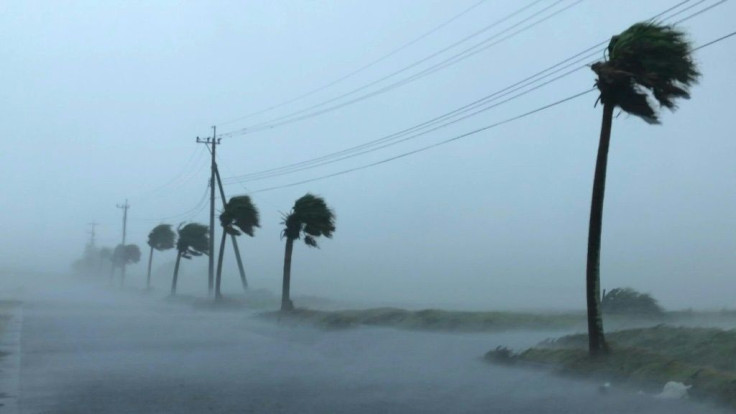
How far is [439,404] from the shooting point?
1456 cm

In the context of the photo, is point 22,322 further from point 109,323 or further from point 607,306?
point 607,306

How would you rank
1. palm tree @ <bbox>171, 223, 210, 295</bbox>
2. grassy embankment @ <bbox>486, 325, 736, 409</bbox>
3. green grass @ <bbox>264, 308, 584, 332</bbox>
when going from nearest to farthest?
grassy embankment @ <bbox>486, 325, 736, 409</bbox>
green grass @ <bbox>264, 308, 584, 332</bbox>
palm tree @ <bbox>171, 223, 210, 295</bbox>

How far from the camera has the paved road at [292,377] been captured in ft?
46.8

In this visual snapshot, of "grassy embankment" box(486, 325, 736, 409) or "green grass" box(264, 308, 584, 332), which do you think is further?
"green grass" box(264, 308, 584, 332)

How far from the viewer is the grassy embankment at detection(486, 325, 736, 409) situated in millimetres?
14695

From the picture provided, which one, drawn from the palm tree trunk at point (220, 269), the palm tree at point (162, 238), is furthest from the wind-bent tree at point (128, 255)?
the palm tree trunk at point (220, 269)

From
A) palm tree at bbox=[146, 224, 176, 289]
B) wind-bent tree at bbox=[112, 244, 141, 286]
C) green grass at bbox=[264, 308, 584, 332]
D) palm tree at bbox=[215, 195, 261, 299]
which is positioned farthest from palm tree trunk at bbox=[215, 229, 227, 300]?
wind-bent tree at bbox=[112, 244, 141, 286]

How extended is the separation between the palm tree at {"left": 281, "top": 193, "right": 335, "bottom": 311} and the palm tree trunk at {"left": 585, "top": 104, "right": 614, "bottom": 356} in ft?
67.0

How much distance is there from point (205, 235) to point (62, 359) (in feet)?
150

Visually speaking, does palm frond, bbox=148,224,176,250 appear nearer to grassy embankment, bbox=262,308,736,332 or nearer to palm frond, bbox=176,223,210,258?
palm frond, bbox=176,223,210,258

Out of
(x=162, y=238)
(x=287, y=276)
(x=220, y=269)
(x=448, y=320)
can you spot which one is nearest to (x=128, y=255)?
(x=162, y=238)

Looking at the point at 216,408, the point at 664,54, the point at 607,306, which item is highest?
the point at 664,54

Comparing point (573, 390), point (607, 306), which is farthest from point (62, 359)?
point (607, 306)

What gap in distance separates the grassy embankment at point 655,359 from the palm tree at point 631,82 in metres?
0.72
